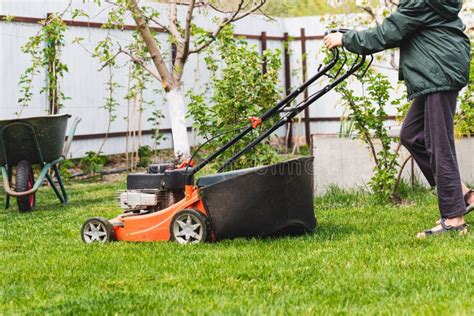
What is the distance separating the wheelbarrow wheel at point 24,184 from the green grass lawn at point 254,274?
5.37 feet

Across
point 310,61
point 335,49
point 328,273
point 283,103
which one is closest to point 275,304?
point 328,273

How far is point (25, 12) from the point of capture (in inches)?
446

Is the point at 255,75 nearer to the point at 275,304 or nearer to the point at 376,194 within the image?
the point at 376,194

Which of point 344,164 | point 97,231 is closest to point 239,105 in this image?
point 344,164

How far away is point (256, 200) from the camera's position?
5484 millimetres

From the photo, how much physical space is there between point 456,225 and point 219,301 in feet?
7.06

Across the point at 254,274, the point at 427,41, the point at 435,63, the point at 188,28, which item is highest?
the point at 188,28

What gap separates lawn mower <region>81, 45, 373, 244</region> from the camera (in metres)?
5.48

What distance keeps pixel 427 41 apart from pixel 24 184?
13.6 feet

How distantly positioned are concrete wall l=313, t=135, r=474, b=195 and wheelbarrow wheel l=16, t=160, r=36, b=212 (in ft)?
8.16

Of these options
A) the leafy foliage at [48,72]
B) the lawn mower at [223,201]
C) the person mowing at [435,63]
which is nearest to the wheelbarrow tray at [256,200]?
the lawn mower at [223,201]

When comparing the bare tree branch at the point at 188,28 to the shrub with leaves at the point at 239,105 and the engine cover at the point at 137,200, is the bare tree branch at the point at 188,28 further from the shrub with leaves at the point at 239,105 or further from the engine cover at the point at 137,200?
the engine cover at the point at 137,200

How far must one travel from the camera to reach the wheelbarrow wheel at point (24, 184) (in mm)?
8105

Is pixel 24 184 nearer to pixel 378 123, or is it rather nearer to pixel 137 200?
pixel 137 200
